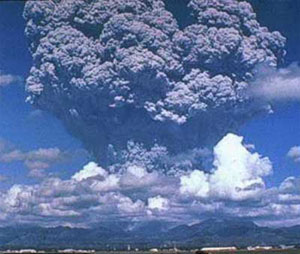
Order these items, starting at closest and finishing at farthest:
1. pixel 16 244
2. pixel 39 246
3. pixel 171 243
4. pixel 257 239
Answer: pixel 16 244 → pixel 171 243 → pixel 39 246 → pixel 257 239

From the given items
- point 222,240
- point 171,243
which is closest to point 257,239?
point 222,240

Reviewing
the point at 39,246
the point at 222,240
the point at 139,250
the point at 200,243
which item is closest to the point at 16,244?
the point at 139,250

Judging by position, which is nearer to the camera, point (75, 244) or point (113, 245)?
point (113, 245)

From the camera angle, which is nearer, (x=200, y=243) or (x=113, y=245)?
(x=113, y=245)

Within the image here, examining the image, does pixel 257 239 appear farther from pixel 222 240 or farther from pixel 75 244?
pixel 75 244

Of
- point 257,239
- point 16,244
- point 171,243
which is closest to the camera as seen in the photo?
point 16,244

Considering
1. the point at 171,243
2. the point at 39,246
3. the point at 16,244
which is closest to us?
the point at 16,244

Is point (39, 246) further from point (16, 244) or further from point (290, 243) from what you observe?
point (290, 243)
